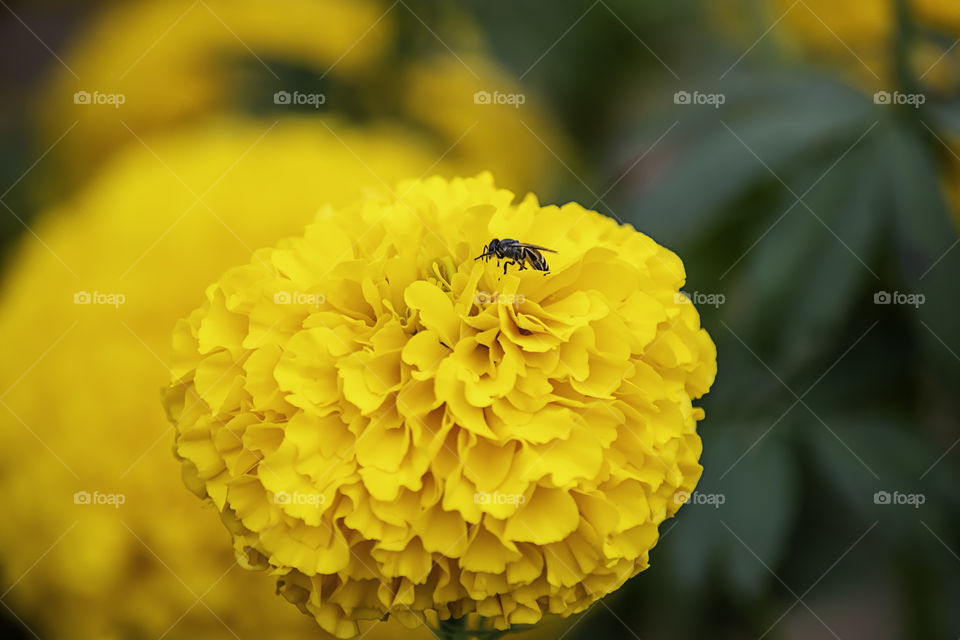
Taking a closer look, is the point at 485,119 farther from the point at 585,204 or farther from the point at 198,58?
the point at 198,58

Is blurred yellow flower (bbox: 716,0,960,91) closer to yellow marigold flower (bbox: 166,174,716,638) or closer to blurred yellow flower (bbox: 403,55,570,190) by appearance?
blurred yellow flower (bbox: 403,55,570,190)

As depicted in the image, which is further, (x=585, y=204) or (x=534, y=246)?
(x=585, y=204)

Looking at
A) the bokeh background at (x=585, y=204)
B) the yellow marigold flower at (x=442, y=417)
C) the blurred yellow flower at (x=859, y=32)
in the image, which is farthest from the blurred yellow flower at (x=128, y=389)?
the blurred yellow flower at (x=859, y=32)

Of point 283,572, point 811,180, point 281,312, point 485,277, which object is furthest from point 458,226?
point 811,180

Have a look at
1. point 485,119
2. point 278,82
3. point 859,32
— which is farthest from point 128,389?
point 859,32

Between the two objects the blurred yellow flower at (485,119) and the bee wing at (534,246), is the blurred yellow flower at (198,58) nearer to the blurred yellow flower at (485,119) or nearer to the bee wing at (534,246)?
the blurred yellow flower at (485,119)

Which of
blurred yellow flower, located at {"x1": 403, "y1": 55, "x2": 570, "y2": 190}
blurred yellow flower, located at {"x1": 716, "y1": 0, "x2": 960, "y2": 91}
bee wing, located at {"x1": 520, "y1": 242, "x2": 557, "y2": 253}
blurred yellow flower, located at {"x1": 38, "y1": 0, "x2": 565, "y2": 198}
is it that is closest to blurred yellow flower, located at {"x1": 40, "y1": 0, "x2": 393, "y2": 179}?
blurred yellow flower, located at {"x1": 38, "y1": 0, "x2": 565, "y2": 198}
